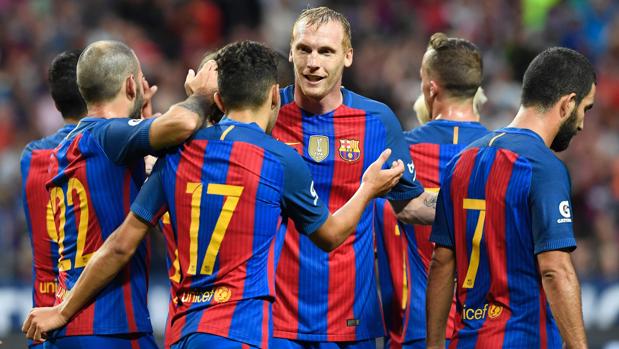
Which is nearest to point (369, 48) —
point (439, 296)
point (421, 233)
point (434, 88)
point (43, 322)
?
point (434, 88)

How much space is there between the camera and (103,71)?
5.50m

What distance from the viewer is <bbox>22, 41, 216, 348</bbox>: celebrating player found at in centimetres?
532

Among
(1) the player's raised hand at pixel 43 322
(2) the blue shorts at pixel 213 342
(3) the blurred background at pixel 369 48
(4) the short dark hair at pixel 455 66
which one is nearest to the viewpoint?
(2) the blue shorts at pixel 213 342

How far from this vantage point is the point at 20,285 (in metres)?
10.6

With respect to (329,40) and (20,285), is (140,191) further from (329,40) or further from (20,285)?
(20,285)

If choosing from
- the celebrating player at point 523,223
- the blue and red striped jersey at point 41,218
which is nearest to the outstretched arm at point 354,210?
the celebrating player at point 523,223

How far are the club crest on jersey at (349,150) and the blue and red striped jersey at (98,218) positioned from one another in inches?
43.3

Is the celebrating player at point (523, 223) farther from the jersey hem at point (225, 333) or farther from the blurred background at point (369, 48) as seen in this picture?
the blurred background at point (369, 48)

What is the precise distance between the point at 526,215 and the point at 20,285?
22.5 ft

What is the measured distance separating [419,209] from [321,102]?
33.1 inches

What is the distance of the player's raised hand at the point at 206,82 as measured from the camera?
5.36m

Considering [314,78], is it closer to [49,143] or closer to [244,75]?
[244,75]

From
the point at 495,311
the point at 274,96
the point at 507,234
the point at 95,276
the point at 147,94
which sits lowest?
the point at 495,311

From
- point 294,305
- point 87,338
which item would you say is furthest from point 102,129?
point 294,305
